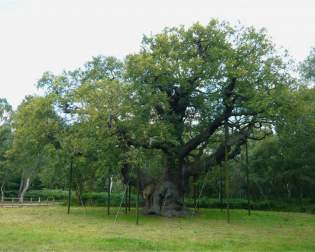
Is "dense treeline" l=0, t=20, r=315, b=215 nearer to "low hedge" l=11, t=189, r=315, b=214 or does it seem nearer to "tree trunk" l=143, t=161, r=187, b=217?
"tree trunk" l=143, t=161, r=187, b=217

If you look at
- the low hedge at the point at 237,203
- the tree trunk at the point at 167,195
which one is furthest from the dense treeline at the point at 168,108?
the low hedge at the point at 237,203

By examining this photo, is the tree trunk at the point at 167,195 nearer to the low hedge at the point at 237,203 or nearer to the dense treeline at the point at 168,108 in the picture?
the dense treeline at the point at 168,108

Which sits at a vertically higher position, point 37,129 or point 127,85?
point 127,85

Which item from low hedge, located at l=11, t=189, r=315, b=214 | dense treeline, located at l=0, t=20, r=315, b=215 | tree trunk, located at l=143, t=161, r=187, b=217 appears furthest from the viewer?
low hedge, located at l=11, t=189, r=315, b=214

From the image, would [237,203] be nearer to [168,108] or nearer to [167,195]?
[167,195]

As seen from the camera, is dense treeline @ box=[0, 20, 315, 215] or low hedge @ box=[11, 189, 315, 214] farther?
low hedge @ box=[11, 189, 315, 214]

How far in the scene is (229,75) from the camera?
22531 mm

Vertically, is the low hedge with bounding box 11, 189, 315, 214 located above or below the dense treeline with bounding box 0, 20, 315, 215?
below

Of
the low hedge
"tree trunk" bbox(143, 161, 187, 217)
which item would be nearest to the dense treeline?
"tree trunk" bbox(143, 161, 187, 217)

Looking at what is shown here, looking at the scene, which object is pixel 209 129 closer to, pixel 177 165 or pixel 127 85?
pixel 177 165

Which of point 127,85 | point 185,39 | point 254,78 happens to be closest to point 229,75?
point 254,78

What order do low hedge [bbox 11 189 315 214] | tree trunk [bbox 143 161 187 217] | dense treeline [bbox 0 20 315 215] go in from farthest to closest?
1. low hedge [bbox 11 189 315 214]
2. tree trunk [bbox 143 161 187 217]
3. dense treeline [bbox 0 20 315 215]

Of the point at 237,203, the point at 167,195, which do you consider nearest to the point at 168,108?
the point at 167,195

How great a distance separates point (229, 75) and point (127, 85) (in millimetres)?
5985
